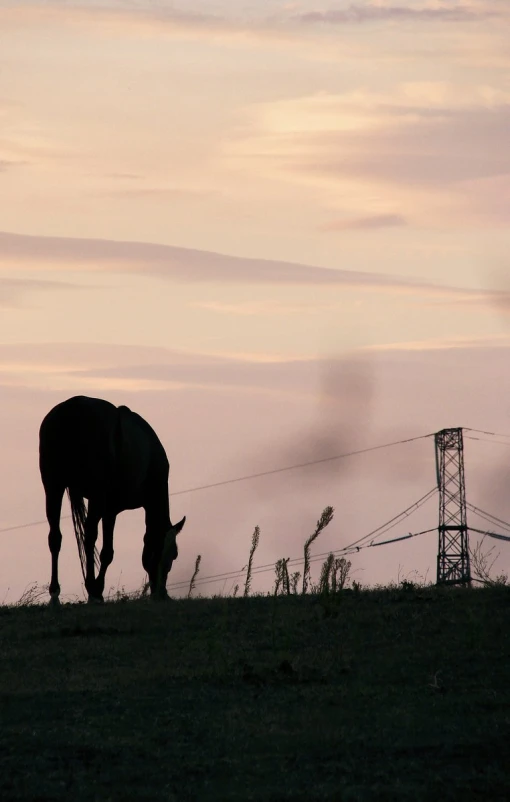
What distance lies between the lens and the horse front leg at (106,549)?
61.7 feet

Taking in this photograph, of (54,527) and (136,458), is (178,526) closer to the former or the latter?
(136,458)

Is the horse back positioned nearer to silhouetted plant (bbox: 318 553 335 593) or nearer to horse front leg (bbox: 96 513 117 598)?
horse front leg (bbox: 96 513 117 598)

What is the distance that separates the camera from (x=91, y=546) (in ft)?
61.7

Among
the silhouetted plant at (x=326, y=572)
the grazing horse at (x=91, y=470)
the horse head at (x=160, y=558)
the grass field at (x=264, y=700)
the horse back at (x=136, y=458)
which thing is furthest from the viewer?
the horse head at (x=160, y=558)

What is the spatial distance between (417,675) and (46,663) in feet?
12.3

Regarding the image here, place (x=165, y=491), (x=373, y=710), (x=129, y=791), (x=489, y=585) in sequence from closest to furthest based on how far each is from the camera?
1. (x=129, y=791)
2. (x=373, y=710)
3. (x=489, y=585)
4. (x=165, y=491)

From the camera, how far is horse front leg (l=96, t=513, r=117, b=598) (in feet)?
61.7

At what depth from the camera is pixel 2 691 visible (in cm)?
1144

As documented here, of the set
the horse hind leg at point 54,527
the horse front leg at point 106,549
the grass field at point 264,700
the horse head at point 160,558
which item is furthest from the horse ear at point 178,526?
the grass field at point 264,700

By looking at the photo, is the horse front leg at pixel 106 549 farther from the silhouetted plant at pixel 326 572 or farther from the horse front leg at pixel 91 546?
the silhouetted plant at pixel 326 572

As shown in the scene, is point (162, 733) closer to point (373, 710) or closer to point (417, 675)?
point (373, 710)

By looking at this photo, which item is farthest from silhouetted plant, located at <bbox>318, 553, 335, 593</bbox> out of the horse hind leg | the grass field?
→ the horse hind leg

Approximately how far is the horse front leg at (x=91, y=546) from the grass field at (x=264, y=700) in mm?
2566

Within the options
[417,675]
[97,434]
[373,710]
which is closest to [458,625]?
[417,675]
